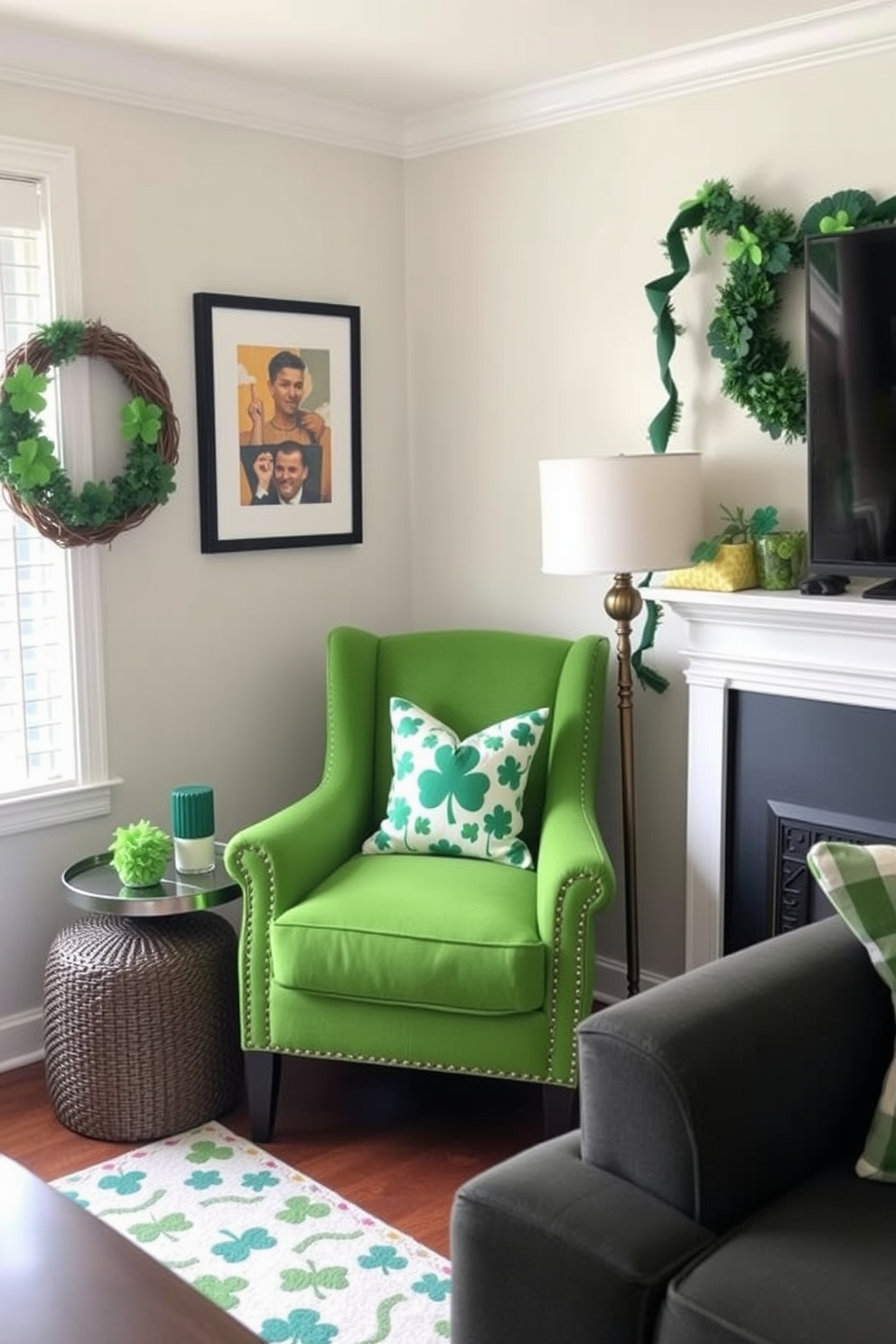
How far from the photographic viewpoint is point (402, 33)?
10.1ft

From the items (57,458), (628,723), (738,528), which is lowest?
(628,723)

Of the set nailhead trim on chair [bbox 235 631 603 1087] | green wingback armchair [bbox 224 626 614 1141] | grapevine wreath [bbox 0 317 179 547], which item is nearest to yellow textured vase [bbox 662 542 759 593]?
green wingback armchair [bbox 224 626 614 1141]

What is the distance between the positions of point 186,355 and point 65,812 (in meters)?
1.17

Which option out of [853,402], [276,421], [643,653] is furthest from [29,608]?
[853,402]

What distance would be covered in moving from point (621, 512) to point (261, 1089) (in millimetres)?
1457

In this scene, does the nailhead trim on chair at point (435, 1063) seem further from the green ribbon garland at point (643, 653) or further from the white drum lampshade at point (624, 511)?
the white drum lampshade at point (624, 511)

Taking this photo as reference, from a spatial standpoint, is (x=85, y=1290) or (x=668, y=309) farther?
(x=668, y=309)

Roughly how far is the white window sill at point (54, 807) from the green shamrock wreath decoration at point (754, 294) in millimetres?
1775

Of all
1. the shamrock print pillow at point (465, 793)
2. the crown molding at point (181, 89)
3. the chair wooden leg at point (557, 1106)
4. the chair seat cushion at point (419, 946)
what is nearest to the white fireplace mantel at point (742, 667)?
the shamrock print pillow at point (465, 793)

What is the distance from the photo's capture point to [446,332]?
396cm

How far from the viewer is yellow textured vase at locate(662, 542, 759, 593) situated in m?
3.13

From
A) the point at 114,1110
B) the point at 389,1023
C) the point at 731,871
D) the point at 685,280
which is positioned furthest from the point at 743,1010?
the point at 685,280

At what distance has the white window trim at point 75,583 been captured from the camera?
3.23 meters

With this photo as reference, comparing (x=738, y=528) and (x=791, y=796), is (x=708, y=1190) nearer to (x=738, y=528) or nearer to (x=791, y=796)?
(x=791, y=796)
